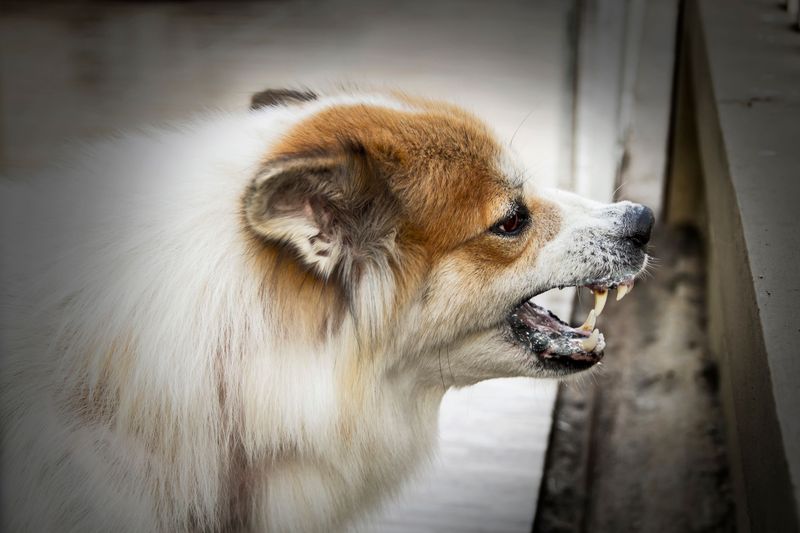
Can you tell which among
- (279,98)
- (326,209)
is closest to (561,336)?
(326,209)

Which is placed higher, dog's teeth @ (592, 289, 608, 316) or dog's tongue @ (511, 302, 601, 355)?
dog's teeth @ (592, 289, 608, 316)

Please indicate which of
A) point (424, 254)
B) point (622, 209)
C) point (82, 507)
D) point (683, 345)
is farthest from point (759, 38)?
point (82, 507)

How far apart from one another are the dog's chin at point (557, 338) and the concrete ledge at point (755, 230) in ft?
1.00

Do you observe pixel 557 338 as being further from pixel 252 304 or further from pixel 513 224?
pixel 252 304

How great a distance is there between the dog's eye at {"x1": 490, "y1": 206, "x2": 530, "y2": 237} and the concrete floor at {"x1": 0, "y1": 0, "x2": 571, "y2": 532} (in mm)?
650

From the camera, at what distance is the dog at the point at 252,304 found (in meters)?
1.49

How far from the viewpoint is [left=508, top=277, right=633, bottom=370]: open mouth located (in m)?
1.81

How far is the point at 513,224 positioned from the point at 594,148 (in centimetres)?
226

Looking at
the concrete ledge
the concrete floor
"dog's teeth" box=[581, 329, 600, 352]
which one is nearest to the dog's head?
"dog's teeth" box=[581, 329, 600, 352]

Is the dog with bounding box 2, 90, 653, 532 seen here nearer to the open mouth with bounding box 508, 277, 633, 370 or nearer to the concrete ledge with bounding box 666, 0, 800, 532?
the open mouth with bounding box 508, 277, 633, 370

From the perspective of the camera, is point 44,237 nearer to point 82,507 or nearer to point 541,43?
point 82,507

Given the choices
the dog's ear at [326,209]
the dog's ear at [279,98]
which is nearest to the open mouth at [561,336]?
the dog's ear at [326,209]

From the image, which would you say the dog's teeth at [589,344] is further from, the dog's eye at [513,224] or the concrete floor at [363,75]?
the concrete floor at [363,75]

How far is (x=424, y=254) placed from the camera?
164 cm
